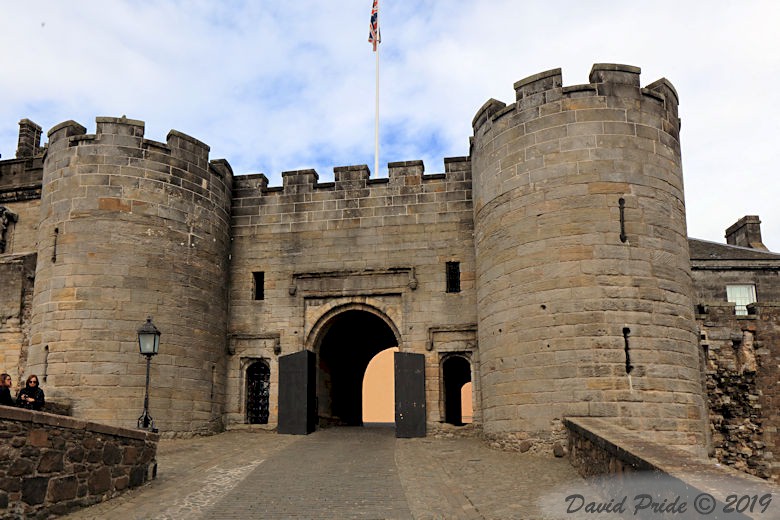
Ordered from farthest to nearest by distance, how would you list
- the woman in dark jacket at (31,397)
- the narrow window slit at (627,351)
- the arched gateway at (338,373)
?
the arched gateway at (338,373) → the narrow window slit at (627,351) → the woman in dark jacket at (31,397)

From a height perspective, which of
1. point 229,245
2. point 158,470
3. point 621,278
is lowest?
point 158,470

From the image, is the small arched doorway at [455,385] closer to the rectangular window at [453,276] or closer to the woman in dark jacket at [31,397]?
the rectangular window at [453,276]

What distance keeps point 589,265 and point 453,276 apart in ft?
16.3

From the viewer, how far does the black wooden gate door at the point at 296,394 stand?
1760 cm

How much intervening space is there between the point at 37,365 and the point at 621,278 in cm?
1223

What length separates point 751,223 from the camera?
30609 millimetres

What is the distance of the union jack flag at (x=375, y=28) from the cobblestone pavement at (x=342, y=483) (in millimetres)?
14486

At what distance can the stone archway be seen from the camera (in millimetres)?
18688

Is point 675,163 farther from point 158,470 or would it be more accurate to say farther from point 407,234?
point 158,470

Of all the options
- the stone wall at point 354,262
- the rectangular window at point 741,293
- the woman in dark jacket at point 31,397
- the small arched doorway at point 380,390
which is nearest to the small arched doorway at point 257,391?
the stone wall at point 354,262

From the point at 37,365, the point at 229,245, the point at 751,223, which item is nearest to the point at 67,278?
the point at 37,365

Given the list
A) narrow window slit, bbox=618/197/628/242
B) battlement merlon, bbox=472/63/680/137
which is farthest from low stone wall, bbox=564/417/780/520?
battlement merlon, bbox=472/63/680/137

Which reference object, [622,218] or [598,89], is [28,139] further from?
[622,218]

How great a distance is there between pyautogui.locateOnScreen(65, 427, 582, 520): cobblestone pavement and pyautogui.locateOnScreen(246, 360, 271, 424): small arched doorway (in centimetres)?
253
